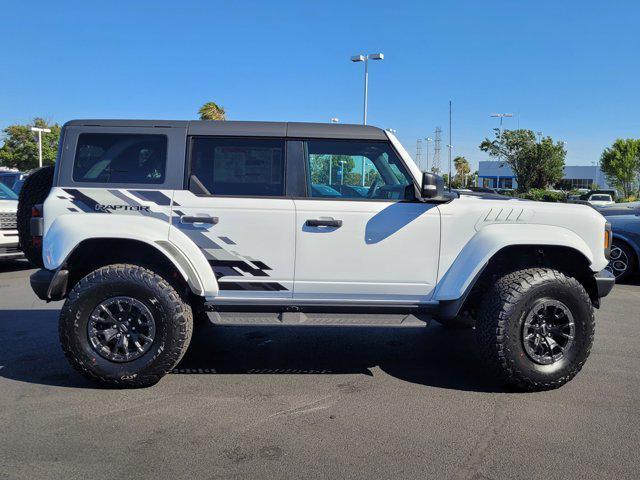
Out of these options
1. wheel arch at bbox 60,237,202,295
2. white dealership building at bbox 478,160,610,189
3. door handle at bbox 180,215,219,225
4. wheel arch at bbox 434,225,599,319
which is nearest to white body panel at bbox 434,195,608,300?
wheel arch at bbox 434,225,599,319

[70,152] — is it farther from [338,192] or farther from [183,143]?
[338,192]

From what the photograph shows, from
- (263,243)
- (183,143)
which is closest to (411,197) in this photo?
(263,243)

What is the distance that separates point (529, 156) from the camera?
1655 inches

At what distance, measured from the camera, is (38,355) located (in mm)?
5113

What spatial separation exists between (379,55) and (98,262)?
24.0 m

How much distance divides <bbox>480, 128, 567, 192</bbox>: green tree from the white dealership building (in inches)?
977

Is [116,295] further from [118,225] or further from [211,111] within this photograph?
[211,111]

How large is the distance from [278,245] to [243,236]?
27cm

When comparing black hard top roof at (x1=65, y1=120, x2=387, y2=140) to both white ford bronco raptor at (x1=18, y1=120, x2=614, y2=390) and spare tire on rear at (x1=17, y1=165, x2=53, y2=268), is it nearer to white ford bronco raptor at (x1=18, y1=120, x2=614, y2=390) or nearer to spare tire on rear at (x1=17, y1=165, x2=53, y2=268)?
white ford bronco raptor at (x1=18, y1=120, x2=614, y2=390)

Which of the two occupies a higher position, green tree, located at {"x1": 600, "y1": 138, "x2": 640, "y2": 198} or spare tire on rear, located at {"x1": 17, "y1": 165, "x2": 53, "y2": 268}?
green tree, located at {"x1": 600, "y1": 138, "x2": 640, "y2": 198}

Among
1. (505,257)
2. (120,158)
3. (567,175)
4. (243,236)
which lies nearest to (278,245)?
(243,236)

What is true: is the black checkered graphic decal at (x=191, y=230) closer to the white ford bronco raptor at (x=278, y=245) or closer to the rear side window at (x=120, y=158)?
the white ford bronco raptor at (x=278, y=245)

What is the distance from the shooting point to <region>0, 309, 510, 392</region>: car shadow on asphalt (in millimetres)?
4668

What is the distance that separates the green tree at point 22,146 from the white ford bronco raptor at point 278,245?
150 feet
